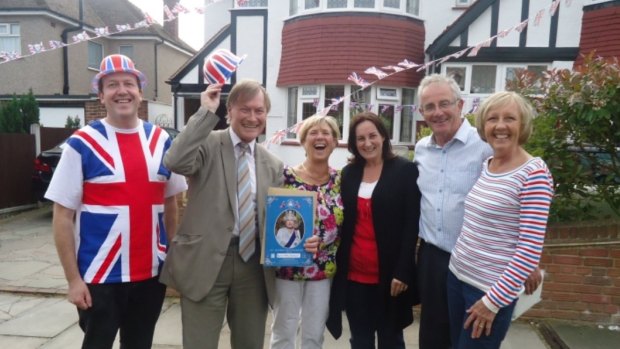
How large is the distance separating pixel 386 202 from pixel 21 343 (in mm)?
3247

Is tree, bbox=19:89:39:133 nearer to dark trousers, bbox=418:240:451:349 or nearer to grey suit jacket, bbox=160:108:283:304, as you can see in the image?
grey suit jacket, bbox=160:108:283:304

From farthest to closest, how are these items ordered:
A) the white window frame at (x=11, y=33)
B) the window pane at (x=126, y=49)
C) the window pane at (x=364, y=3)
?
1. the window pane at (x=126, y=49)
2. the white window frame at (x=11, y=33)
3. the window pane at (x=364, y=3)

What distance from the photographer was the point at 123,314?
250 cm

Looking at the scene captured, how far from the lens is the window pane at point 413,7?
1244 centimetres

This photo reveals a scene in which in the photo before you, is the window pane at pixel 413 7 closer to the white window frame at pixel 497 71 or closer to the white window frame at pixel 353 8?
the white window frame at pixel 353 8

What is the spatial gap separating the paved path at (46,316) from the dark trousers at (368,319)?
0.91m

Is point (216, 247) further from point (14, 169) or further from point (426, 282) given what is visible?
point (14, 169)

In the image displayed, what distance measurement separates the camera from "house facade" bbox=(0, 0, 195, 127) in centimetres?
1368

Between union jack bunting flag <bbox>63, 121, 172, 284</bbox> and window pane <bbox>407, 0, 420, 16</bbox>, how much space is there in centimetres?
1165

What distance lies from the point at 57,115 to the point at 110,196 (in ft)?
40.8

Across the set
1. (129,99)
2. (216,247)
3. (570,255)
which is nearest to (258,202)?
(216,247)

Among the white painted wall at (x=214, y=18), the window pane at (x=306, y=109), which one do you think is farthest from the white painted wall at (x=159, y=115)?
the window pane at (x=306, y=109)

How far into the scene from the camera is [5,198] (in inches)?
356

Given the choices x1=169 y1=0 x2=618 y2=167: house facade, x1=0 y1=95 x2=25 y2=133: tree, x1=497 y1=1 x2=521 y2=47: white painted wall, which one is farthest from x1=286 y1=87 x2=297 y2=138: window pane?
x1=0 y1=95 x2=25 y2=133: tree
